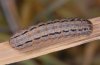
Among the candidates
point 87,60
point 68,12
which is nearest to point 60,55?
point 87,60

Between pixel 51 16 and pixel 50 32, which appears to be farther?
pixel 51 16

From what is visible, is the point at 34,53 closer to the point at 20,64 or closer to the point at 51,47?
the point at 51,47

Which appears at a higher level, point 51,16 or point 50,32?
point 51,16

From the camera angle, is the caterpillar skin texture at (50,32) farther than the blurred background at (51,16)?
No

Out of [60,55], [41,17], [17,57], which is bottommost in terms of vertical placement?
→ [17,57]
